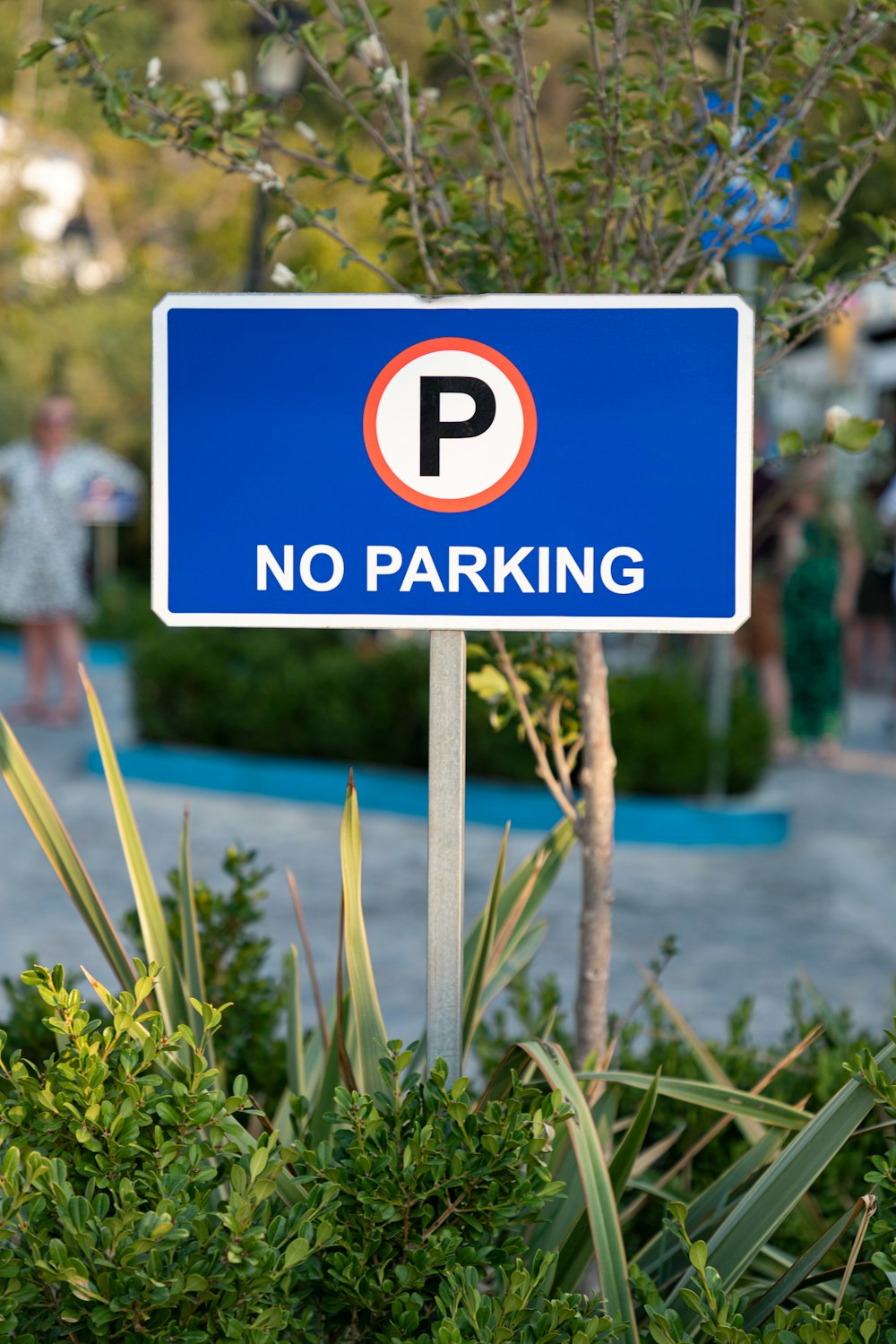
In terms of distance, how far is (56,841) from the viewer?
2.05 m

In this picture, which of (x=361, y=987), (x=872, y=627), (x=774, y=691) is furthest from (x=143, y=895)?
(x=872, y=627)

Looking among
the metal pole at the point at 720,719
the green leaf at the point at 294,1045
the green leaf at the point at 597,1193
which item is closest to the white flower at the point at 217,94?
the green leaf at the point at 294,1045

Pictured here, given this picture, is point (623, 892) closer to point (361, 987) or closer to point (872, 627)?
point (361, 987)

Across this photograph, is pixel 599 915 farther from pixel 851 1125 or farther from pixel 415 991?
pixel 415 991

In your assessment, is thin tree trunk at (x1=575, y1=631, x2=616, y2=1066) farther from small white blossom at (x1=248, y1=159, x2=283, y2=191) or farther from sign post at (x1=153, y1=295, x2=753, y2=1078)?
small white blossom at (x1=248, y1=159, x2=283, y2=191)

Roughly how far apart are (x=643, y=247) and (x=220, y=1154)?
59.5 inches

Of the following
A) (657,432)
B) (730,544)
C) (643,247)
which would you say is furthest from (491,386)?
(643,247)

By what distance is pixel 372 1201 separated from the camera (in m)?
1.61

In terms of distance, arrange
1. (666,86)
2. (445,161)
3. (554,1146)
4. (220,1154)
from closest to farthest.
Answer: (220,1154) < (554,1146) < (666,86) < (445,161)

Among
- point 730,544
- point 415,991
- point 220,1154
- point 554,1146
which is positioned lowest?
point 415,991

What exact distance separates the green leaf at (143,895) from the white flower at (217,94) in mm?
953

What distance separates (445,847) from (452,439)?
48 centimetres

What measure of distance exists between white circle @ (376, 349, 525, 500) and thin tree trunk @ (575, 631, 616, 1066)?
25.3 inches

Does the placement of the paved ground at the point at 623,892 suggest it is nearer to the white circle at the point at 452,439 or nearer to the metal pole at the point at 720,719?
the metal pole at the point at 720,719
